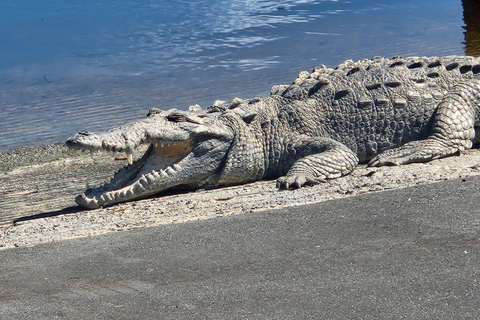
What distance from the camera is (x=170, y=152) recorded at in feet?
24.6

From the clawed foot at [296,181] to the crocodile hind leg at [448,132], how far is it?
3.57 feet

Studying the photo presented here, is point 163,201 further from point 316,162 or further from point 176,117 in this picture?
point 316,162

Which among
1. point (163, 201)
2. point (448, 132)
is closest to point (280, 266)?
point (163, 201)

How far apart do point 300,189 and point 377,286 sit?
2609 mm

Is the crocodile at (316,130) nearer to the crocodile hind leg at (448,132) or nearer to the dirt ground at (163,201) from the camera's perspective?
the crocodile hind leg at (448,132)

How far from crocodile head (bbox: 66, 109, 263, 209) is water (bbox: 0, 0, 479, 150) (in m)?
4.97

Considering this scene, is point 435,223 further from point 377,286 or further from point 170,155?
point 170,155

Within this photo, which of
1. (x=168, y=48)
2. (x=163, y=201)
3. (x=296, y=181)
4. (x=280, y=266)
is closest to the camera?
(x=280, y=266)

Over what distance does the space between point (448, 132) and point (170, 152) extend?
3.24 metres

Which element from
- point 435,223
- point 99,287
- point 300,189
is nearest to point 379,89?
point 300,189

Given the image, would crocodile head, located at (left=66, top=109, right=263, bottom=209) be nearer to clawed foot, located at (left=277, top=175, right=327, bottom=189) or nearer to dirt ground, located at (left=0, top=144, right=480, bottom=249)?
dirt ground, located at (left=0, top=144, right=480, bottom=249)

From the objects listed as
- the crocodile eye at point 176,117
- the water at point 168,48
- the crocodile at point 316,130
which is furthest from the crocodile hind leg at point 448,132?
the water at point 168,48

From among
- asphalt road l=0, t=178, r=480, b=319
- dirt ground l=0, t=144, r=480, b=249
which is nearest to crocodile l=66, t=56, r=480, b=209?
dirt ground l=0, t=144, r=480, b=249

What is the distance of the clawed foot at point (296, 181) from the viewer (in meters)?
6.71
